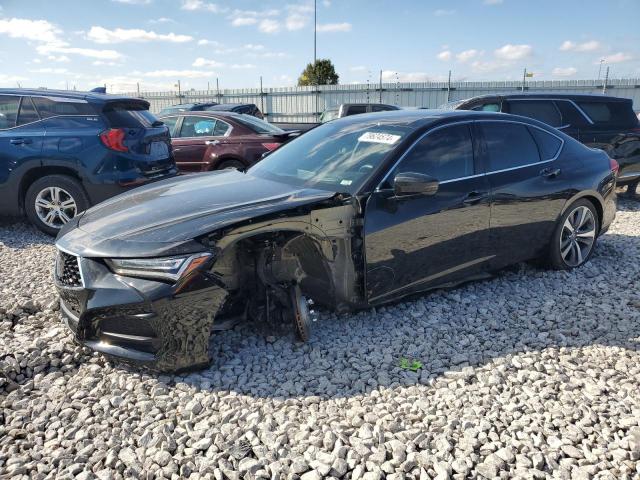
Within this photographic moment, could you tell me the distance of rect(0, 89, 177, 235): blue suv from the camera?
582 centimetres

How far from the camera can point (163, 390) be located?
2713 millimetres

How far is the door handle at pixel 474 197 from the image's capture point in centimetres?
375

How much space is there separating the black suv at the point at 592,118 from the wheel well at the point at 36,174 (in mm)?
6323

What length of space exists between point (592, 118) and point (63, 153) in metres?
7.88

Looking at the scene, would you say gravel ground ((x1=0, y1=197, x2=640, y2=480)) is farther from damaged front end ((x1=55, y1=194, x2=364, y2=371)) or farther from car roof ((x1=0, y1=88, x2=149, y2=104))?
car roof ((x1=0, y1=88, x2=149, y2=104))

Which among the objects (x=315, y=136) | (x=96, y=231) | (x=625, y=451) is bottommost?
(x=625, y=451)

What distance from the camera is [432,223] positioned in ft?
11.7

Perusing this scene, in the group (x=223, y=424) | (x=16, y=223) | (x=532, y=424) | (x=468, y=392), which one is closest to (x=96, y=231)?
(x=223, y=424)

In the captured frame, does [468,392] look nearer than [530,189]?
Yes

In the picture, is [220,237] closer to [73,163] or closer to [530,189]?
[530,189]

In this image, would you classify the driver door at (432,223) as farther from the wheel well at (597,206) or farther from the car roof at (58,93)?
the car roof at (58,93)

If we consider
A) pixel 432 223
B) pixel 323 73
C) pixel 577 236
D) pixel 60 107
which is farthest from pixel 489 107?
pixel 323 73

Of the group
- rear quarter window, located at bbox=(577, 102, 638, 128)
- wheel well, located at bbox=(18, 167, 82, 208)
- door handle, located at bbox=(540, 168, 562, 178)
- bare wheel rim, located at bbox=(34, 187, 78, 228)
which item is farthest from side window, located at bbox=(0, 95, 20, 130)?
rear quarter window, located at bbox=(577, 102, 638, 128)

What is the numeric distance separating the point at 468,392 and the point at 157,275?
73.8 inches
